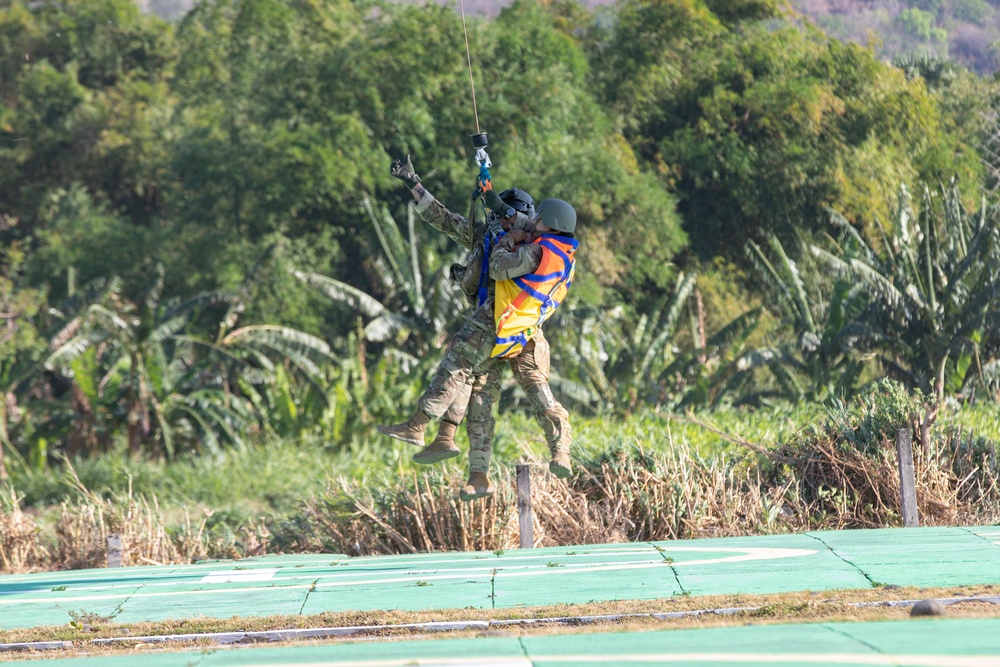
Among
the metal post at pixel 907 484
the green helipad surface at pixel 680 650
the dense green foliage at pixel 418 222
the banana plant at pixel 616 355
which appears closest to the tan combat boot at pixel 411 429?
the green helipad surface at pixel 680 650

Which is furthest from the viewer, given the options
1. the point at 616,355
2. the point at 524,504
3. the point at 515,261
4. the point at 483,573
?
the point at 616,355

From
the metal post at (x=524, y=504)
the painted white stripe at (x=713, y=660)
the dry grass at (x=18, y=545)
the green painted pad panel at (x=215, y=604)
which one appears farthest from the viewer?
the dry grass at (x=18, y=545)

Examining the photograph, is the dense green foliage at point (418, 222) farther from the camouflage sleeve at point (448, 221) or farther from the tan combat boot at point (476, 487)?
the camouflage sleeve at point (448, 221)

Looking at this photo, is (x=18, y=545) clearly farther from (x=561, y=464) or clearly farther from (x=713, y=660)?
(x=713, y=660)

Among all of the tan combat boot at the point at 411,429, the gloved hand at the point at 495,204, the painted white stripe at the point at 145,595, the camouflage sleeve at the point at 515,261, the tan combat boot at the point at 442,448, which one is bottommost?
the painted white stripe at the point at 145,595

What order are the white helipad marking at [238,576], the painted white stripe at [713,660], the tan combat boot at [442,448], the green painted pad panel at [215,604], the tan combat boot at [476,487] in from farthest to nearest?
the white helipad marking at [238,576], the tan combat boot at [476,487], the tan combat boot at [442,448], the green painted pad panel at [215,604], the painted white stripe at [713,660]

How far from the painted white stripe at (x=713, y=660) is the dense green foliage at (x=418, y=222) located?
1088cm

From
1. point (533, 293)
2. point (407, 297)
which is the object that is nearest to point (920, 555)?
point (533, 293)

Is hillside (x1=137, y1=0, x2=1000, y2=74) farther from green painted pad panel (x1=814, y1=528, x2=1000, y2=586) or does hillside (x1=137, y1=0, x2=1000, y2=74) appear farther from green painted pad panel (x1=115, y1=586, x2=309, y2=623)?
green painted pad panel (x1=115, y1=586, x2=309, y2=623)

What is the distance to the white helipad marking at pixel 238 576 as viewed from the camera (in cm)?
917

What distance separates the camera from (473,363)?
28.3 feet

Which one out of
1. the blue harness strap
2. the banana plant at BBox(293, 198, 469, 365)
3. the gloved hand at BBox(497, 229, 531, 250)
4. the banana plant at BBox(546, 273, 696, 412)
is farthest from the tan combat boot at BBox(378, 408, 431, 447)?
the banana plant at BBox(546, 273, 696, 412)

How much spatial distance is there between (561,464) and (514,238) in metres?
1.58

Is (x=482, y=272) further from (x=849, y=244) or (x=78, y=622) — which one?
(x=849, y=244)
